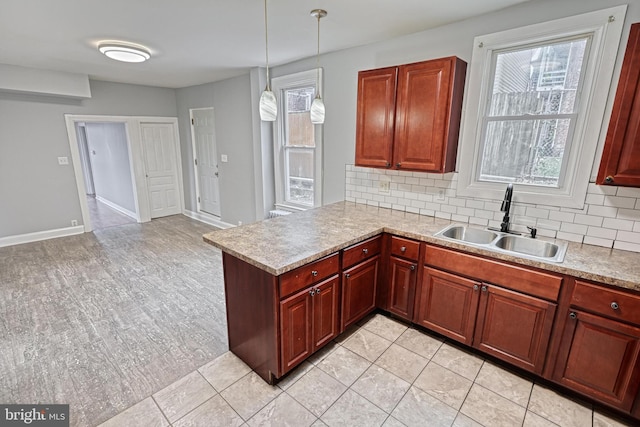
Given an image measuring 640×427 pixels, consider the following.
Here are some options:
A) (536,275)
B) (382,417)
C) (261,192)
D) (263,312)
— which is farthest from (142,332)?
(536,275)

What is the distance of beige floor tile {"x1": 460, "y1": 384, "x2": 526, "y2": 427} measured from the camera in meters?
1.69

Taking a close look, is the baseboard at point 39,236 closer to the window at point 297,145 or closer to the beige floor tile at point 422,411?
the window at point 297,145

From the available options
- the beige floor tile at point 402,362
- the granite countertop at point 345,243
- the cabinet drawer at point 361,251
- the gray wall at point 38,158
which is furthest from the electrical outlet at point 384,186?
the gray wall at point 38,158

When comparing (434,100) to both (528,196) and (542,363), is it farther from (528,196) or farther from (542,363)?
(542,363)

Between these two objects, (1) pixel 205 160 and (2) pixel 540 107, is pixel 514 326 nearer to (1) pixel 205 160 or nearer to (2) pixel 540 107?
(2) pixel 540 107

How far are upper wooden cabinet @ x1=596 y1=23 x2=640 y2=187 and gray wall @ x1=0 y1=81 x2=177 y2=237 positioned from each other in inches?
244

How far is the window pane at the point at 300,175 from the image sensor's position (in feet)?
13.0

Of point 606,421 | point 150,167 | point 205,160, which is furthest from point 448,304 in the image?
point 150,167

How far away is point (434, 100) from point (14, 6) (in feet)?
10.0

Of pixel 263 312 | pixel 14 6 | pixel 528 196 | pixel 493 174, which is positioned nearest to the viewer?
pixel 263 312

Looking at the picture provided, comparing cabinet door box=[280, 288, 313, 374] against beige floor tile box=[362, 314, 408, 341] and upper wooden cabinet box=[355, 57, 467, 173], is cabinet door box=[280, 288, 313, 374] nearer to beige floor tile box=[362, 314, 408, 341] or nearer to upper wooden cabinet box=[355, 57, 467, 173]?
beige floor tile box=[362, 314, 408, 341]

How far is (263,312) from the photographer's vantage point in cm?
183

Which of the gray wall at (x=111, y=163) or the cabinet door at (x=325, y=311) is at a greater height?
the gray wall at (x=111, y=163)

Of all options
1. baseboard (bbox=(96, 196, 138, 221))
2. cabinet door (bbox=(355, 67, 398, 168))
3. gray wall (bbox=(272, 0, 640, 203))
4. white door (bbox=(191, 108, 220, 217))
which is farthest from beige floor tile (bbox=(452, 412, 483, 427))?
baseboard (bbox=(96, 196, 138, 221))
